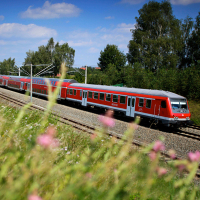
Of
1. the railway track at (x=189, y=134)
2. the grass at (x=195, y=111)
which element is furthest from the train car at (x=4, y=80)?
the railway track at (x=189, y=134)

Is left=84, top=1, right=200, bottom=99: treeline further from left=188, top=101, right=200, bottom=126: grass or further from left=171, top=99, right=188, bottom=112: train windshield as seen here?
left=171, top=99, right=188, bottom=112: train windshield

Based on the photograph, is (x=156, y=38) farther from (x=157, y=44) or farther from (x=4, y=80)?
(x=4, y=80)

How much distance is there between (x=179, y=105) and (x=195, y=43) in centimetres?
3104

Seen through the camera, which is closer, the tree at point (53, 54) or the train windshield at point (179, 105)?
the train windshield at point (179, 105)

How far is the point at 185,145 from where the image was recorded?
34.0ft

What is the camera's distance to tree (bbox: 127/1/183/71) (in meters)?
36.2

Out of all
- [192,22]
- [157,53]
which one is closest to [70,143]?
[157,53]

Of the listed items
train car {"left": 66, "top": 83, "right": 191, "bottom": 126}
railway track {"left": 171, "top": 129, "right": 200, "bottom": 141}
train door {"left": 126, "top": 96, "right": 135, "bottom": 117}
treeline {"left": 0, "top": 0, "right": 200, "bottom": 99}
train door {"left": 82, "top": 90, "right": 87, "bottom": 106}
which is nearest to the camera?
railway track {"left": 171, "top": 129, "right": 200, "bottom": 141}

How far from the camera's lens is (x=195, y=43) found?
127ft

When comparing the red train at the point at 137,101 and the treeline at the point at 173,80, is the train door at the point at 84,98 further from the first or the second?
the treeline at the point at 173,80

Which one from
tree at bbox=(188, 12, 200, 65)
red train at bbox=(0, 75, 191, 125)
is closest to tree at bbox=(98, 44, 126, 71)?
tree at bbox=(188, 12, 200, 65)

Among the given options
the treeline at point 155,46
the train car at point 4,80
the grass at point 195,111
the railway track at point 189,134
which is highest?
the treeline at point 155,46

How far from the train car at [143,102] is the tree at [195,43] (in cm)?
2713

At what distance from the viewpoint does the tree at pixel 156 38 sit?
3622cm
